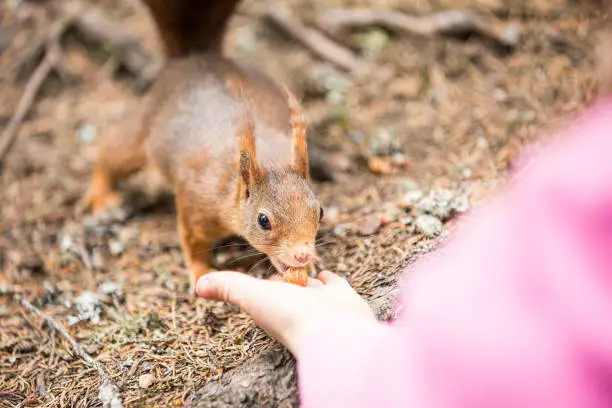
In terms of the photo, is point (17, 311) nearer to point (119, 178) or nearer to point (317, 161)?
point (119, 178)

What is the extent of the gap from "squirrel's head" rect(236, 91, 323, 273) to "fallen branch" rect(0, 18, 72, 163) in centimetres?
229

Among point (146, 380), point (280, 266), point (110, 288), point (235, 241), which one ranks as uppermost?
point (280, 266)

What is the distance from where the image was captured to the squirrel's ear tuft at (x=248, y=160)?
2785 mm

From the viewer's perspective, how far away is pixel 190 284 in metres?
3.24

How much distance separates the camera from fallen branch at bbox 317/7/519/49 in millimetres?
4527

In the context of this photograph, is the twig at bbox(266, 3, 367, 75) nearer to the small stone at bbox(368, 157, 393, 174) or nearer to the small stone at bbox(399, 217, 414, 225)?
the small stone at bbox(368, 157, 393, 174)

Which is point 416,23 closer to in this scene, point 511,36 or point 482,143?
point 511,36

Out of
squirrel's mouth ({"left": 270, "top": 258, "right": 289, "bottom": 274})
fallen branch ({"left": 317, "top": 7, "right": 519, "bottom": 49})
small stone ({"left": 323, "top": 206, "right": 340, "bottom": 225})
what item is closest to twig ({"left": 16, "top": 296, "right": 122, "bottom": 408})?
squirrel's mouth ({"left": 270, "top": 258, "right": 289, "bottom": 274})

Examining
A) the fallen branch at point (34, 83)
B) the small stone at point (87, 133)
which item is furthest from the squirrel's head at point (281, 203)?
the fallen branch at point (34, 83)

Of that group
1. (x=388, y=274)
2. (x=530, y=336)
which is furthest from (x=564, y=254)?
(x=388, y=274)

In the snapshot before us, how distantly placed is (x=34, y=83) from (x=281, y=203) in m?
3.08

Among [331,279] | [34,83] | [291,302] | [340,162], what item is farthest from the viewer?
[34,83]

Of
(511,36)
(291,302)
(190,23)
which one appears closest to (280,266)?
(291,302)

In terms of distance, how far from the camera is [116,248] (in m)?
3.62
